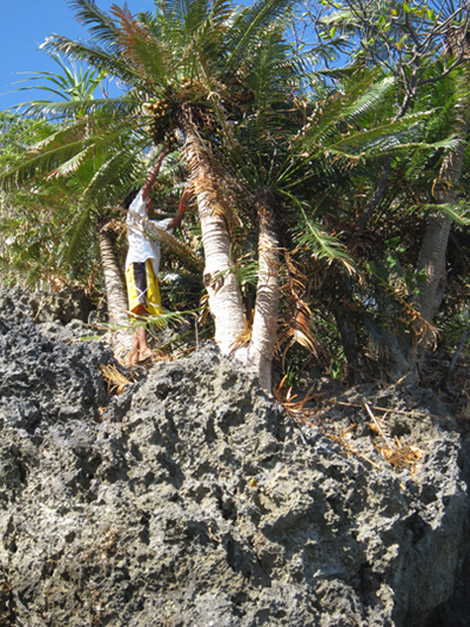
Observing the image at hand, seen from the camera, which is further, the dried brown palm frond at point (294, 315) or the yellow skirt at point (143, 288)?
the yellow skirt at point (143, 288)

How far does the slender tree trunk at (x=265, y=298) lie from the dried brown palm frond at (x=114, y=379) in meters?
1.17

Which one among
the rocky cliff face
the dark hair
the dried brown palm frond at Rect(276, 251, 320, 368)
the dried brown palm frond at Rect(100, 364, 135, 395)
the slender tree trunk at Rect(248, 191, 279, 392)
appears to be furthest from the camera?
the dark hair

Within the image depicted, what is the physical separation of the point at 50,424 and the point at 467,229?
232 inches

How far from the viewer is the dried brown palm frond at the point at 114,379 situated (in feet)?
19.9

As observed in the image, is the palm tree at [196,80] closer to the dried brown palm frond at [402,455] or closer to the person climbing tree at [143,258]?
the person climbing tree at [143,258]

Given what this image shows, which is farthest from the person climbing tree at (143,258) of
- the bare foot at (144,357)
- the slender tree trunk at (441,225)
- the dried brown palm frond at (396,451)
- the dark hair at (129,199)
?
the slender tree trunk at (441,225)

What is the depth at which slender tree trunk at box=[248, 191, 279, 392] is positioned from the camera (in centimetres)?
644

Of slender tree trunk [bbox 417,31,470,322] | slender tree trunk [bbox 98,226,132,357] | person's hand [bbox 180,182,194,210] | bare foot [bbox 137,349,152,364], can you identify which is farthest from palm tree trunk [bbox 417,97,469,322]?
slender tree trunk [bbox 98,226,132,357]

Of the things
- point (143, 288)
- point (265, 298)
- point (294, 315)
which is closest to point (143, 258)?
point (143, 288)

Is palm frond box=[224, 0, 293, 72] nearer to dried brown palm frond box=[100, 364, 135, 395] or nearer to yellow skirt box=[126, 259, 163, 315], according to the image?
yellow skirt box=[126, 259, 163, 315]

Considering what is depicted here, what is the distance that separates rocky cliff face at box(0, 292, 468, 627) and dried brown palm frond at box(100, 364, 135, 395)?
0.06 metres

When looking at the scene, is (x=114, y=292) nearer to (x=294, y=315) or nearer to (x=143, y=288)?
(x=143, y=288)

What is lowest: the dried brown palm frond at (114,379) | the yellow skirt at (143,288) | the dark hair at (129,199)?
the dried brown palm frond at (114,379)

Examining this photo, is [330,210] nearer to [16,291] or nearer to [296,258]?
[296,258]
